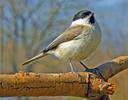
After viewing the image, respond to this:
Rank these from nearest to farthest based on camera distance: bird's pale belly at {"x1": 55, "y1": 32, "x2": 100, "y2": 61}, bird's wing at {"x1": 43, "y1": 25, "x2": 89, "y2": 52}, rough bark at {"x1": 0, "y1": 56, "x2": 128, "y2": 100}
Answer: rough bark at {"x1": 0, "y1": 56, "x2": 128, "y2": 100} < bird's pale belly at {"x1": 55, "y1": 32, "x2": 100, "y2": 61} < bird's wing at {"x1": 43, "y1": 25, "x2": 89, "y2": 52}

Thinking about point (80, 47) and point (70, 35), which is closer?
point (80, 47)

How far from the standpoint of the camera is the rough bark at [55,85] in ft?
4.17

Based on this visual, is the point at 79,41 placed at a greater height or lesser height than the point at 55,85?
greater

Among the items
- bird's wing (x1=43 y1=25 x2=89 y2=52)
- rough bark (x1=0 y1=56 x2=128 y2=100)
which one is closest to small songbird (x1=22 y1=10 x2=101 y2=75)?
bird's wing (x1=43 y1=25 x2=89 y2=52)

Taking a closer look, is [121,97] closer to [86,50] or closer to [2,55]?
[86,50]

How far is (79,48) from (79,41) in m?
0.07

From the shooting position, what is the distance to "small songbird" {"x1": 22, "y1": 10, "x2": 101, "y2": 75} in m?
2.14

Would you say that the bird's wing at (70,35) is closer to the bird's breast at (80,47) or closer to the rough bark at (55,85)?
the bird's breast at (80,47)

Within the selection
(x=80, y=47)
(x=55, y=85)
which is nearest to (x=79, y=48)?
(x=80, y=47)

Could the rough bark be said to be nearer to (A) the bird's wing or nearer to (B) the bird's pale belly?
(B) the bird's pale belly

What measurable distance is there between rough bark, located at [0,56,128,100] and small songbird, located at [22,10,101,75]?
415 mm

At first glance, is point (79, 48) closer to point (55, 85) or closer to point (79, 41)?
point (79, 41)

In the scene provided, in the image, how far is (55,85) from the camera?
138 cm

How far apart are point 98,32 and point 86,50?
0.19 m
